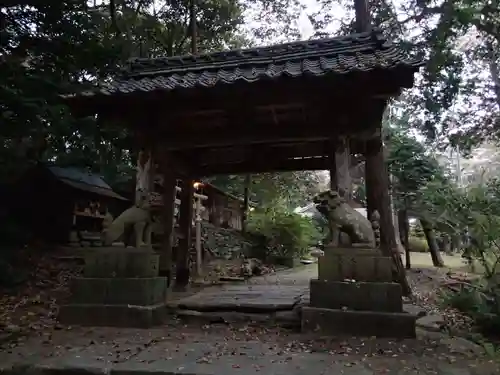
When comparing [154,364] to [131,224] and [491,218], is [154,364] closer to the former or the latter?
[131,224]

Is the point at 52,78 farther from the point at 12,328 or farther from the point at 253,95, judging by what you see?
the point at 12,328

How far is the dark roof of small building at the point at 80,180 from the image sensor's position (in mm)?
9594

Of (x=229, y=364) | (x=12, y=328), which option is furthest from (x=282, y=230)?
(x=229, y=364)

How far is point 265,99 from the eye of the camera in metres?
4.93

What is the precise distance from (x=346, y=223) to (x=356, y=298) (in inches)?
33.1

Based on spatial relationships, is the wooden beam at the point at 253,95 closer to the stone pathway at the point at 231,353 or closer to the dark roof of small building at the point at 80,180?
the stone pathway at the point at 231,353

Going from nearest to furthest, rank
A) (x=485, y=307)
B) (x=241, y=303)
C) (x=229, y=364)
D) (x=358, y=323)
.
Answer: (x=229, y=364), (x=358, y=323), (x=485, y=307), (x=241, y=303)

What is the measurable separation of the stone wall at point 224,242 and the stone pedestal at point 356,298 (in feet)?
28.8

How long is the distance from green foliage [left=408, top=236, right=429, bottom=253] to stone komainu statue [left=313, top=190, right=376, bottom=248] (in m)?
18.0

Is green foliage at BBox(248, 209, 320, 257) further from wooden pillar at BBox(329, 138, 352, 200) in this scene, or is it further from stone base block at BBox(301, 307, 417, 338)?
stone base block at BBox(301, 307, 417, 338)

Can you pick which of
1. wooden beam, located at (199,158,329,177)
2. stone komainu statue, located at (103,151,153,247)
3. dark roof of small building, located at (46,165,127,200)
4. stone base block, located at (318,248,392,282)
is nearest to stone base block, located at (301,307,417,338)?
stone base block, located at (318,248,392,282)

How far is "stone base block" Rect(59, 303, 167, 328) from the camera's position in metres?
4.59

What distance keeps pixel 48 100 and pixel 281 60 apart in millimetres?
3926

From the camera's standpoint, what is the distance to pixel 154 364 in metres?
3.23
